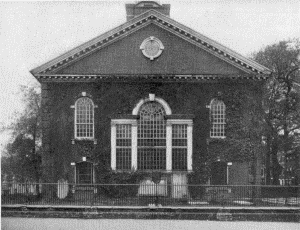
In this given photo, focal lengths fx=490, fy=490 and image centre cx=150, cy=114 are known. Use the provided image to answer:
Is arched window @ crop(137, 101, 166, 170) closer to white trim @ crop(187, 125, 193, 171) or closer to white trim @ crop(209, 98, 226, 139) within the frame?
white trim @ crop(187, 125, 193, 171)

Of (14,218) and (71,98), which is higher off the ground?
(71,98)

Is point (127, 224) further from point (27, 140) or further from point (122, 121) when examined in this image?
point (27, 140)

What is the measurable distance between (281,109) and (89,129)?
18850 mm

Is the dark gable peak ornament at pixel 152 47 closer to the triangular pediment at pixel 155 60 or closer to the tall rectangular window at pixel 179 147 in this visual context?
the triangular pediment at pixel 155 60

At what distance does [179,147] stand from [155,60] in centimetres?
591

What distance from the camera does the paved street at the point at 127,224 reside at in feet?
63.7

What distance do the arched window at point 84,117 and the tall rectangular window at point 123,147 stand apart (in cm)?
182

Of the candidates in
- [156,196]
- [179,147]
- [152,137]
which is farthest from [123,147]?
[156,196]

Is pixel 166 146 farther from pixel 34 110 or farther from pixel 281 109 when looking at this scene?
pixel 281 109

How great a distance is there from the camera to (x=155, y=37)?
3225 centimetres

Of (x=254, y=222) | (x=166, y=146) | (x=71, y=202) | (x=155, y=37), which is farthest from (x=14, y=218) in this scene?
(x=155, y=37)

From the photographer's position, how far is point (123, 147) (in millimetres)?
31750

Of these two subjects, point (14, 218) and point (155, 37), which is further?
point (155, 37)

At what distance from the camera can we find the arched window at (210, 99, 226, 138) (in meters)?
32.1
